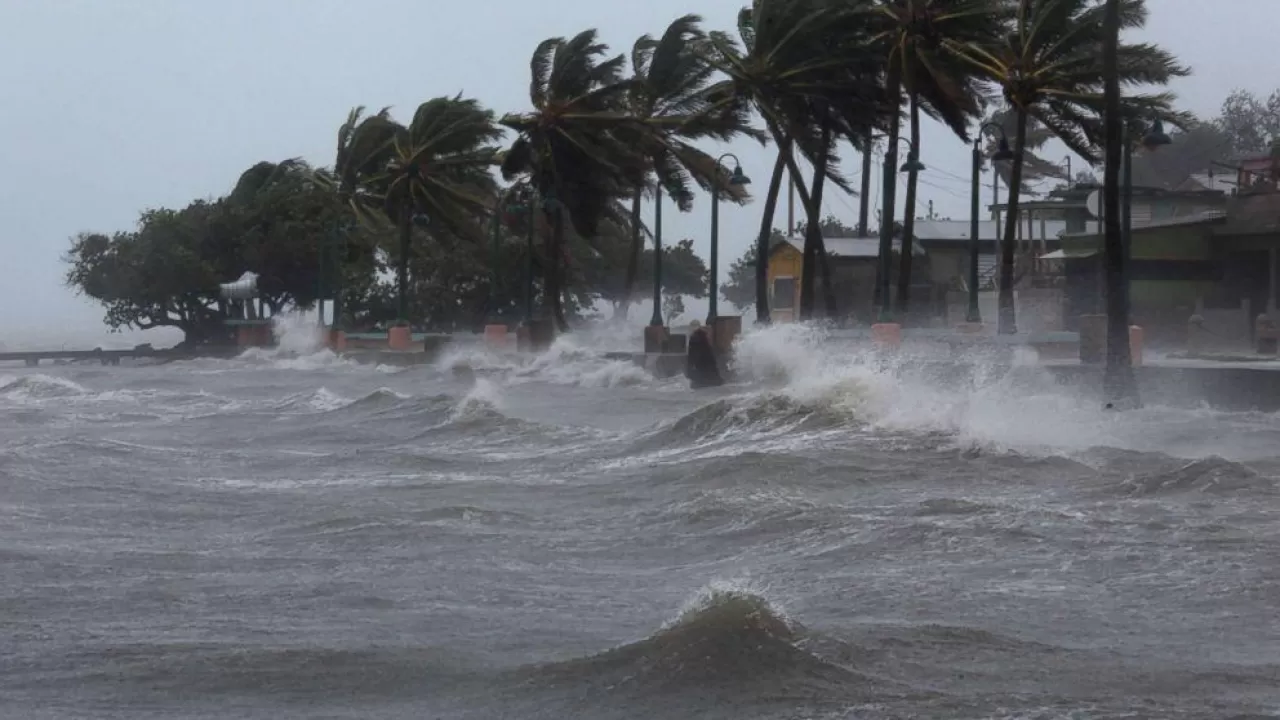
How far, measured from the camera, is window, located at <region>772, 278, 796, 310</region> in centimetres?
5134

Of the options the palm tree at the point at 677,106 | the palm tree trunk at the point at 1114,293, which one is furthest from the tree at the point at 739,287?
the palm tree trunk at the point at 1114,293

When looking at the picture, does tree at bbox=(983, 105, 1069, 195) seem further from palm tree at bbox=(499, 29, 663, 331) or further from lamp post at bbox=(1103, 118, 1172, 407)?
lamp post at bbox=(1103, 118, 1172, 407)

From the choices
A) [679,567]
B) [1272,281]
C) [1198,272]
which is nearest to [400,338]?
[1198,272]

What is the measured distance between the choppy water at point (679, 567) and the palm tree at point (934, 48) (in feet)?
51.7

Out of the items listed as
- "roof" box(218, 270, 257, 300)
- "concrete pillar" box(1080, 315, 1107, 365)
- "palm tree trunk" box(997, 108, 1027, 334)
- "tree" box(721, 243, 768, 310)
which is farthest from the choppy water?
"tree" box(721, 243, 768, 310)

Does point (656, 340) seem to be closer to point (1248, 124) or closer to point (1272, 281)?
point (1272, 281)

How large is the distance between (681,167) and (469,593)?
124 feet

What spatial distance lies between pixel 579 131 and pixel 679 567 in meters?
35.3

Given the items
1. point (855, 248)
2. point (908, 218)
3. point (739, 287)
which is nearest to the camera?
point (908, 218)

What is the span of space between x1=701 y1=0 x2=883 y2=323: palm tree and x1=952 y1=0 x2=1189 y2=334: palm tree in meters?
3.50

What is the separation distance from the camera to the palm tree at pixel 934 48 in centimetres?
3409

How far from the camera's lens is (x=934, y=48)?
34594 mm

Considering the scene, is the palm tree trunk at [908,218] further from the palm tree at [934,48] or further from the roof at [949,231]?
the roof at [949,231]

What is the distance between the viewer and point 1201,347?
36.2 meters
